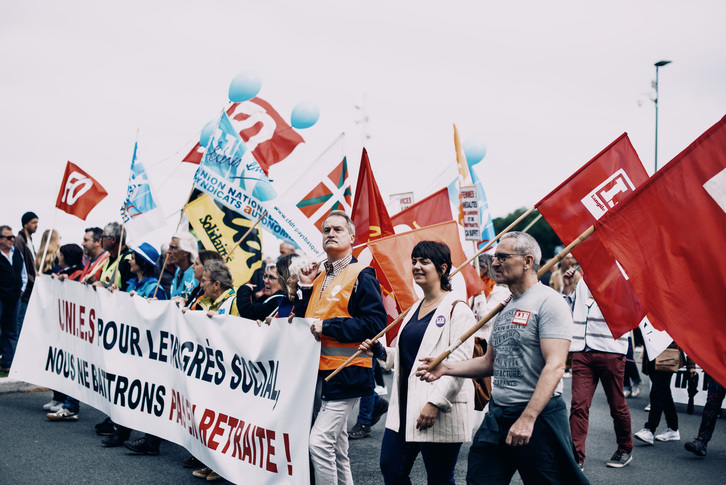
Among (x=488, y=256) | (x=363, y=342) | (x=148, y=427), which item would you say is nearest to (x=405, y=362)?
(x=363, y=342)

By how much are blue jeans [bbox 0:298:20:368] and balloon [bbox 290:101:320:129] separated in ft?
15.2

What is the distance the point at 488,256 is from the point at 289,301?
3292 mm

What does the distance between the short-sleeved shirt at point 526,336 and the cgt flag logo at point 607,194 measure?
1283 millimetres

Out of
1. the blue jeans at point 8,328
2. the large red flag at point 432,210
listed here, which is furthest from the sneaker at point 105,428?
the blue jeans at point 8,328

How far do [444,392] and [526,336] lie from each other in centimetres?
62

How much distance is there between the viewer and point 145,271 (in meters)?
7.08

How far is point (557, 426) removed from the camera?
351 centimetres

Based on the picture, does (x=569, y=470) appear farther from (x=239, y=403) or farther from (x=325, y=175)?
(x=325, y=175)

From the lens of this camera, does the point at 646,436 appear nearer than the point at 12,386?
Yes

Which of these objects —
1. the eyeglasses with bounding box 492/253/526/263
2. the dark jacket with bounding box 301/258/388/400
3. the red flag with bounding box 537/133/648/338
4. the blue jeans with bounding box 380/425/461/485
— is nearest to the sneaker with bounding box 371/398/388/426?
the dark jacket with bounding box 301/258/388/400

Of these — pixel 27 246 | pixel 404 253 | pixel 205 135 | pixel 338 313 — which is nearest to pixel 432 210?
pixel 404 253

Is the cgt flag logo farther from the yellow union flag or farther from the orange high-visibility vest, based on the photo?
the yellow union flag

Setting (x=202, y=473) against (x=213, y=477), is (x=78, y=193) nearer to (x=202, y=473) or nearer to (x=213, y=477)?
(x=202, y=473)

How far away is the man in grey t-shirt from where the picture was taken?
3377 mm
